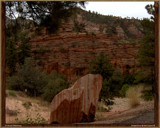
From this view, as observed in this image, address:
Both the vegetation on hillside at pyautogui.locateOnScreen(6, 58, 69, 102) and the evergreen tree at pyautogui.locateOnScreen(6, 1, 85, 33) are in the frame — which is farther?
the vegetation on hillside at pyautogui.locateOnScreen(6, 58, 69, 102)

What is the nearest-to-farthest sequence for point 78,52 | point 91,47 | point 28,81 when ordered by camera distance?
point 28,81 < point 78,52 < point 91,47

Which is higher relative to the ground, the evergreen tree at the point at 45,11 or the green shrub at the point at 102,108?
the evergreen tree at the point at 45,11

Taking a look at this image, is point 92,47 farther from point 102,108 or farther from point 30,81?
point 102,108

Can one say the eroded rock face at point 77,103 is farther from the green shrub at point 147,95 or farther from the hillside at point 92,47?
the hillside at point 92,47

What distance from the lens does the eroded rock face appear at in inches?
225

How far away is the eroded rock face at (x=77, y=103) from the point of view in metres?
5.71

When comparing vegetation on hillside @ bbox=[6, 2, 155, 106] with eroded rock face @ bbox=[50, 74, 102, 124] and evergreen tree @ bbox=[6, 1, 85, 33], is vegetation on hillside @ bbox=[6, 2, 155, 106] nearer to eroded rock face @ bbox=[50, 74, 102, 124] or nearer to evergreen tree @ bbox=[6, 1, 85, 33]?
evergreen tree @ bbox=[6, 1, 85, 33]

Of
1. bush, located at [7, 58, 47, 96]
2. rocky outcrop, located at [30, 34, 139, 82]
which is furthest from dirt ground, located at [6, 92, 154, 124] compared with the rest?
rocky outcrop, located at [30, 34, 139, 82]

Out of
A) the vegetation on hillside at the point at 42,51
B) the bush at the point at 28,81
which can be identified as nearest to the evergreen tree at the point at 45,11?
the vegetation on hillside at the point at 42,51

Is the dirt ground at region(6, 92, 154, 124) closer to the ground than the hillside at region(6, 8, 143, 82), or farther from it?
closer to the ground

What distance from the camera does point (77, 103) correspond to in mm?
5723

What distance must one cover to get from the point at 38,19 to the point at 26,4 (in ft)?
2.03

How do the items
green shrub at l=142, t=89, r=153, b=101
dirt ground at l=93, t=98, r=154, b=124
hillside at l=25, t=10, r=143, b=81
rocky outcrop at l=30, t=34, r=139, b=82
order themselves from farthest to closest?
hillside at l=25, t=10, r=143, b=81, rocky outcrop at l=30, t=34, r=139, b=82, green shrub at l=142, t=89, r=153, b=101, dirt ground at l=93, t=98, r=154, b=124

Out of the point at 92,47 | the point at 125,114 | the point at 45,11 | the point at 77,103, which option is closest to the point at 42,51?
the point at 92,47
